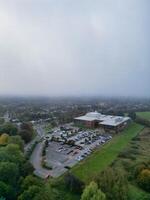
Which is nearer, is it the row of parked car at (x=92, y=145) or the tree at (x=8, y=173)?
the tree at (x=8, y=173)

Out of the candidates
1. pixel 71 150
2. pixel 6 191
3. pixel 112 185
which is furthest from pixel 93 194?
pixel 71 150

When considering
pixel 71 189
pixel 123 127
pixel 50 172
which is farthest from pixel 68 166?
pixel 123 127

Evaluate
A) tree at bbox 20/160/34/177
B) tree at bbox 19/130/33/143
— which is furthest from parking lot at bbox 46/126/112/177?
tree at bbox 19/130/33/143

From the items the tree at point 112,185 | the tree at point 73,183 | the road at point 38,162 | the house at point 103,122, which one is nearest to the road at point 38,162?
the road at point 38,162

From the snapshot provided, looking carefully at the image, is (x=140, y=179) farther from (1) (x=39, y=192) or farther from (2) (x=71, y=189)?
(1) (x=39, y=192)

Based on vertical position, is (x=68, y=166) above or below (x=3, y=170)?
below

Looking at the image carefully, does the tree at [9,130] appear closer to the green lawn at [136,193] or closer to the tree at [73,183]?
the tree at [73,183]
